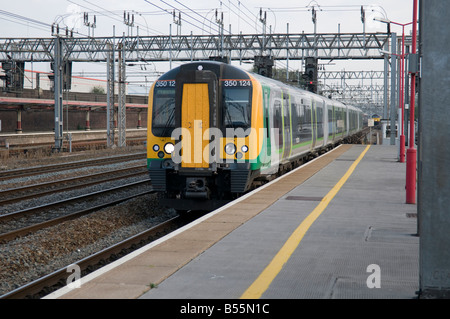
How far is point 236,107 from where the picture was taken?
12.6 m

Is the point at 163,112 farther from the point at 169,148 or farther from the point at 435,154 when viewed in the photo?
the point at 435,154

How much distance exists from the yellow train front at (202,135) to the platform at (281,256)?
101cm

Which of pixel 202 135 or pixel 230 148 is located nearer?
pixel 202 135

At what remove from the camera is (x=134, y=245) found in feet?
34.2

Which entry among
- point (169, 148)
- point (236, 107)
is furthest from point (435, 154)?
point (169, 148)

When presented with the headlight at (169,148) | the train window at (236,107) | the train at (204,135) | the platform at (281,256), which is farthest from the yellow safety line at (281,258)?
the headlight at (169,148)

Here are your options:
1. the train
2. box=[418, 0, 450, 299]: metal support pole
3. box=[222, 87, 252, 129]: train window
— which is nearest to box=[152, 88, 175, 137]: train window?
the train

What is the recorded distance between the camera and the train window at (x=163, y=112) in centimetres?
1254

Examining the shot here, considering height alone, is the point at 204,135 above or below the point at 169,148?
above

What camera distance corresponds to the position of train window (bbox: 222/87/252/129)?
41.1 feet

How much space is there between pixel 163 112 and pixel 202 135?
104cm

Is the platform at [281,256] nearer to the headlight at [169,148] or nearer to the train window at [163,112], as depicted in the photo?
the headlight at [169,148]

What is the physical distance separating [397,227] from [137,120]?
2767 inches
